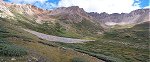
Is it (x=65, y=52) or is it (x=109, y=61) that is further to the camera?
(x=109, y=61)

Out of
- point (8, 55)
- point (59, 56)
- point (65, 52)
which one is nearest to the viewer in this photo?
point (8, 55)

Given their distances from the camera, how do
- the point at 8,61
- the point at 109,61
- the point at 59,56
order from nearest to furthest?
the point at 8,61 → the point at 59,56 → the point at 109,61

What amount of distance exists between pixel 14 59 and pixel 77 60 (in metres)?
8.74

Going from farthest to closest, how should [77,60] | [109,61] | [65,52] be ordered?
1. [109,61]
2. [65,52]
3. [77,60]

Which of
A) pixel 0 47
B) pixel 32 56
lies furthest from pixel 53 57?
pixel 0 47

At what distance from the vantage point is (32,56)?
3422 cm

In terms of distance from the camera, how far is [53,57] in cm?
3806

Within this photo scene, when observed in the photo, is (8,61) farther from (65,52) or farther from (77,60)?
(65,52)

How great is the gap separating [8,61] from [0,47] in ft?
13.4

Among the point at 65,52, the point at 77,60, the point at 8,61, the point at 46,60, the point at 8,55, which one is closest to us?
the point at 8,61

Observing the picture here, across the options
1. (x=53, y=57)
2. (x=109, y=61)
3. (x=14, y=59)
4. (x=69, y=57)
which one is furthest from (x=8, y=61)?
(x=109, y=61)

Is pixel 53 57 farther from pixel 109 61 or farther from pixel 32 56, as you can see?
pixel 109 61

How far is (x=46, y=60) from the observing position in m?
34.5

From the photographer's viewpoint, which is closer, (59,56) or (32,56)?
(32,56)
